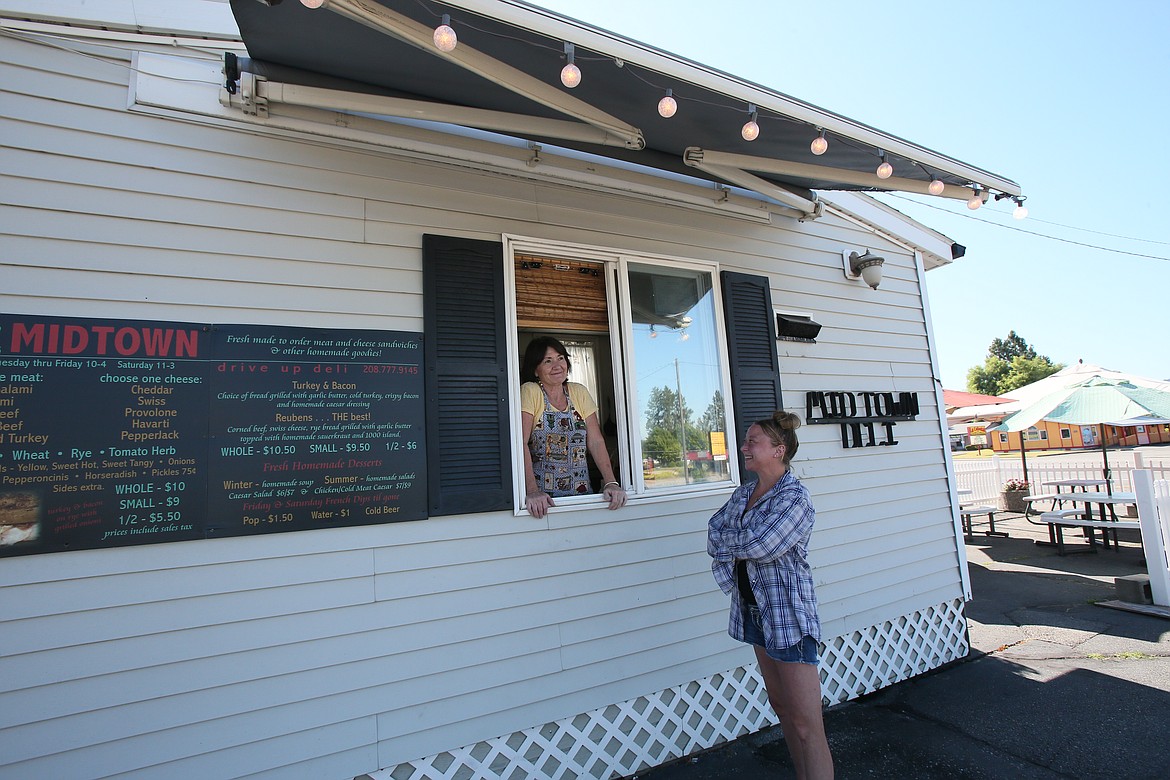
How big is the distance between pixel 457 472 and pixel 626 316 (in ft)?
4.24

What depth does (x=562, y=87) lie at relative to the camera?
8.07 feet

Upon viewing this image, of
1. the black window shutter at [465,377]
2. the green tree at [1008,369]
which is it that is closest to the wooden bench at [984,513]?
the black window shutter at [465,377]

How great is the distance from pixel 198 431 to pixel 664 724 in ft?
8.40

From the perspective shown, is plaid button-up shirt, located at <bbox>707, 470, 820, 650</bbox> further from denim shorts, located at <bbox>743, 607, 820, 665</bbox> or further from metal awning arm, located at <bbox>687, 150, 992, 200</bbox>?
metal awning arm, located at <bbox>687, 150, 992, 200</bbox>

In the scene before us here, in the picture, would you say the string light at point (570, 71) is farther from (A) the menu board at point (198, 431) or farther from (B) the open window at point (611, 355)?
(A) the menu board at point (198, 431)

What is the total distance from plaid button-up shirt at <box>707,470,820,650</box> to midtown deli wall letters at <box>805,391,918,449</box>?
161 centimetres

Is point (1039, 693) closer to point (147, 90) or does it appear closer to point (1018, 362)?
point (147, 90)

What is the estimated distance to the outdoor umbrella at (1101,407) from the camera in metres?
7.76

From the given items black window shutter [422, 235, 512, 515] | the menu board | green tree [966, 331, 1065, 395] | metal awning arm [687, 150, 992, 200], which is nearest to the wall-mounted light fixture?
metal awning arm [687, 150, 992, 200]

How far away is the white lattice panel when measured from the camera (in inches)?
94.7

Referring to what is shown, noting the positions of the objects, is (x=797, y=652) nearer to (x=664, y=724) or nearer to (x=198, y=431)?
(x=664, y=724)

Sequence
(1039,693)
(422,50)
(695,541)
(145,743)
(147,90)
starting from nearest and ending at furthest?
(145,743) → (422,50) → (147,90) → (695,541) → (1039,693)

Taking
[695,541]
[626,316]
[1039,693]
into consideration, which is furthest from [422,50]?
[1039,693]

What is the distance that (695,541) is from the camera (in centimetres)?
312
